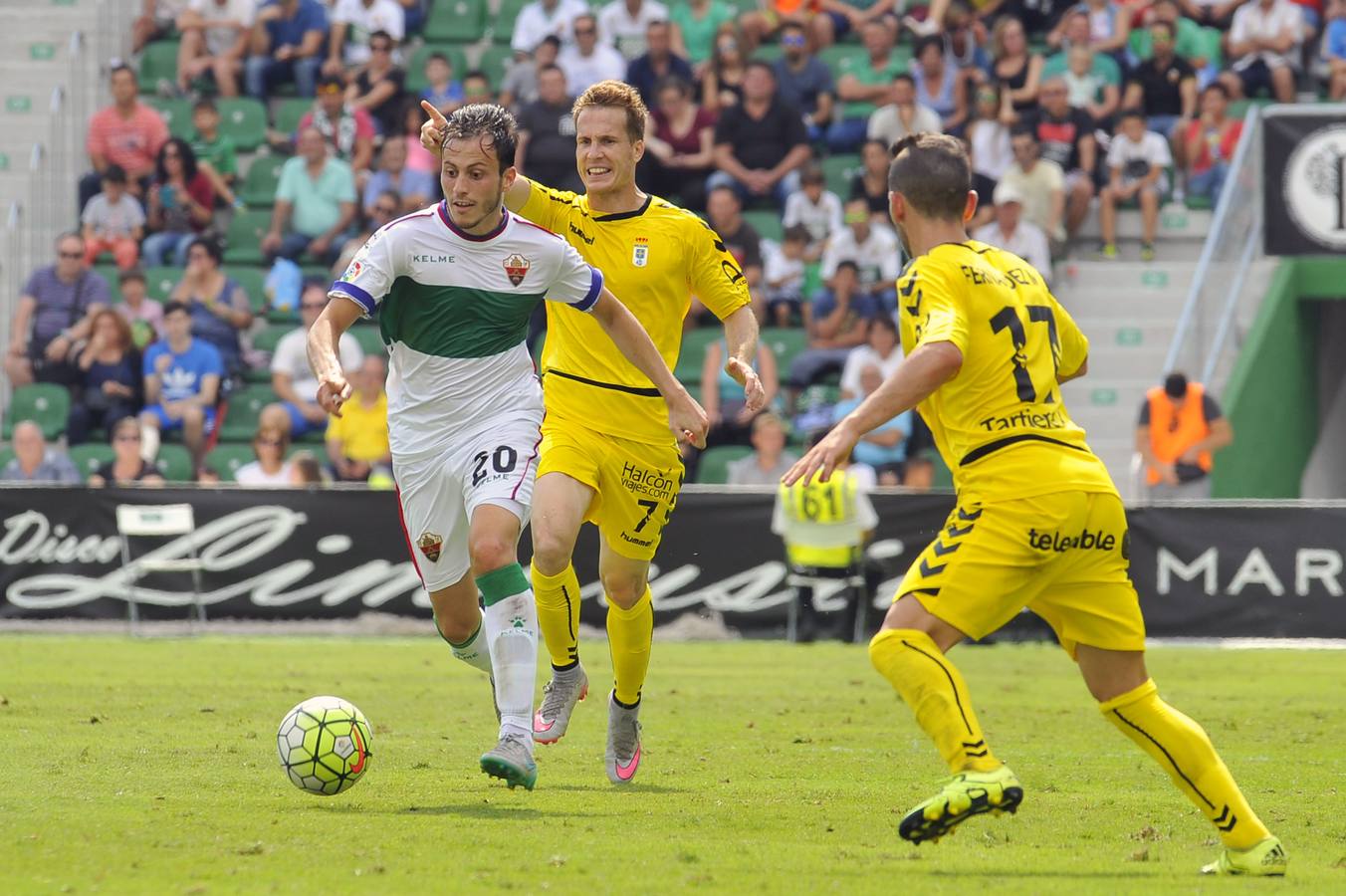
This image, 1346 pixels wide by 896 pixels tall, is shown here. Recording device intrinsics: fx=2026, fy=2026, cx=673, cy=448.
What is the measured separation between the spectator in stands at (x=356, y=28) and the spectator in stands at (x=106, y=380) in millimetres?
4941

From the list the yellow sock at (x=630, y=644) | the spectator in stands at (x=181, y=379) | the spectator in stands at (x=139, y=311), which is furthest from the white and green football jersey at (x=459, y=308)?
the spectator in stands at (x=139, y=311)

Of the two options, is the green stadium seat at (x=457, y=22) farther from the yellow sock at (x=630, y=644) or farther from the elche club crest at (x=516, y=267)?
the elche club crest at (x=516, y=267)

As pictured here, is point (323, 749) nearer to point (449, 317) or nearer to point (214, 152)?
point (449, 317)

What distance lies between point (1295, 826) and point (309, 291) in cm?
1512

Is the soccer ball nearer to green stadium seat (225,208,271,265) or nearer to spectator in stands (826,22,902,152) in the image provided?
spectator in stands (826,22,902,152)

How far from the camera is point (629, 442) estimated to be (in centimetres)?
902

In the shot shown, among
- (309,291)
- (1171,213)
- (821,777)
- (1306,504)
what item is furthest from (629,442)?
(1171,213)

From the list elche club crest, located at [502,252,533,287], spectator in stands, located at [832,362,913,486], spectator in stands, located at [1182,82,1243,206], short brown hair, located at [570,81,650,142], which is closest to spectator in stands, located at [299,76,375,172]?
spectator in stands, located at [832,362,913,486]

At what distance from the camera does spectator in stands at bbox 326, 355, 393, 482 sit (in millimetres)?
19703

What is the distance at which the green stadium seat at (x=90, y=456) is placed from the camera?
20344mm

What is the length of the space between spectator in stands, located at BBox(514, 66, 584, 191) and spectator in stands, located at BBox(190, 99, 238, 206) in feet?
13.6

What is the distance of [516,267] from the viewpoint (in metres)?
8.51

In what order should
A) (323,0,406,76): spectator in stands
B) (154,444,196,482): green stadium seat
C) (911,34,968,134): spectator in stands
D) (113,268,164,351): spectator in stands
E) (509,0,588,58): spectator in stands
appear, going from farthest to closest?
(323,0,406,76): spectator in stands → (509,0,588,58): spectator in stands → (911,34,968,134): spectator in stands → (113,268,164,351): spectator in stands → (154,444,196,482): green stadium seat

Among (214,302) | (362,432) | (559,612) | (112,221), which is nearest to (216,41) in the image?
(112,221)
